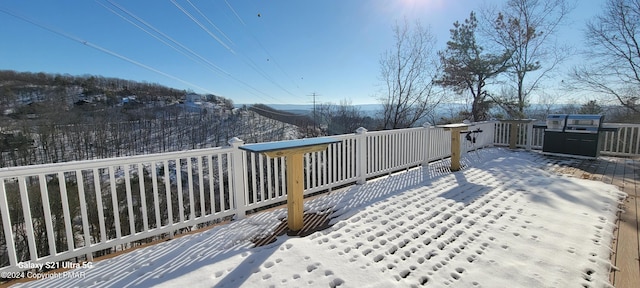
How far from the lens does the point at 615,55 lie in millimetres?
8977

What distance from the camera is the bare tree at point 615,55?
8484 millimetres

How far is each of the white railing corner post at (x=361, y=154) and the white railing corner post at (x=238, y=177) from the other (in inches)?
71.2

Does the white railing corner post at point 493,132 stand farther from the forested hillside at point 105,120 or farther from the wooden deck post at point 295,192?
the forested hillside at point 105,120

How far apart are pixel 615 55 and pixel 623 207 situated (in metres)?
9.22

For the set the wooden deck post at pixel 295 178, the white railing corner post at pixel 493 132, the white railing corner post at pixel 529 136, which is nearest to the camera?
the wooden deck post at pixel 295 178

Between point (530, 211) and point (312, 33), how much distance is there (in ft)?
30.7

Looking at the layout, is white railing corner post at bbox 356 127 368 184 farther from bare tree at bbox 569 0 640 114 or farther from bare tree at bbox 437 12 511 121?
bare tree at bbox 569 0 640 114

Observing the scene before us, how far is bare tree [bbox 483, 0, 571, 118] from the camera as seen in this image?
9.73 meters

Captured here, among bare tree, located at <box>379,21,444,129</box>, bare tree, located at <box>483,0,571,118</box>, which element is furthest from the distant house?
bare tree, located at <box>483,0,571,118</box>

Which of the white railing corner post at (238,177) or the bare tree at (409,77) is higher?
the bare tree at (409,77)

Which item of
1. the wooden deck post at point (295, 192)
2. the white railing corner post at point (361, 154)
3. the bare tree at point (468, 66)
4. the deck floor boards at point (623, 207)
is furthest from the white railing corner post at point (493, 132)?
the wooden deck post at point (295, 192)

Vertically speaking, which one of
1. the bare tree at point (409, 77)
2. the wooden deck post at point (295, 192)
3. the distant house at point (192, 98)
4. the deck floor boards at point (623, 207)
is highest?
the distant house at point (192, 98)

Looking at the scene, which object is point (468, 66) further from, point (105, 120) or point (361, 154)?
point (105, 120)

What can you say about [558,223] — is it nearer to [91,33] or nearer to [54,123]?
[91,33]
